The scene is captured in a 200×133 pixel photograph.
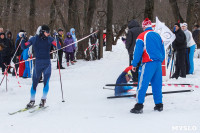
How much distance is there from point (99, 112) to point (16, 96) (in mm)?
3252

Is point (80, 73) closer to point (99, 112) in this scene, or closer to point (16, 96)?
point (16, 96)

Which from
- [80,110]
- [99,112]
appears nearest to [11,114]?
[80,110]

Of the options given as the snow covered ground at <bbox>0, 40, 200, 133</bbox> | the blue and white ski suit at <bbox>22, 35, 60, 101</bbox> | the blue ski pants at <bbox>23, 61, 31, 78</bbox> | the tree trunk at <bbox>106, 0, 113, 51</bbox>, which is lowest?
the snow covered ground at <bbox>0, 40, 200, 133</bbox>

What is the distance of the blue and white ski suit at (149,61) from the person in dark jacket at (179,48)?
388cm

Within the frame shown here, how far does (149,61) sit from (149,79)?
36cm

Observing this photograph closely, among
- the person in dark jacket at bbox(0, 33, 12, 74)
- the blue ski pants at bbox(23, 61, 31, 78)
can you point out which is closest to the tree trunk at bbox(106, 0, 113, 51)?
the person in dark jacket at bbox(0, 33, 12, 74)

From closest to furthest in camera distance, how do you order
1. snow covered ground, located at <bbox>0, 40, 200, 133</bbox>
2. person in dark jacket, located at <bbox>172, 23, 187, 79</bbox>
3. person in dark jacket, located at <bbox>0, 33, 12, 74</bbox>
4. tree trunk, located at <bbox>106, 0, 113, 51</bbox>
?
snow covered ground, located at <bbox>0, 40, 200, 133</bbox>
person in dark jacket, located at <bbox>172, 23, 187, 79</bbox>
person in dark jacket, located at <bbox>0, 33, 12, 74</bbox>
tree trunk, located at <bbox>106, 0, 113, 51</bbox>

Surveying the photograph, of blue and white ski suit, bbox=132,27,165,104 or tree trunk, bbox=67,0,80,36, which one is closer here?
blue and white ski suit, bbox=132,27,165,104

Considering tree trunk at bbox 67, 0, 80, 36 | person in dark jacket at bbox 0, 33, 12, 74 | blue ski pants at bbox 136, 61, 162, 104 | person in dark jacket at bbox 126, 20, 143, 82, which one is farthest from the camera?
tree trunk at bbox 67, 0, 80, 36

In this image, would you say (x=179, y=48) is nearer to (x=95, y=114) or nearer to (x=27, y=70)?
(x=95, y=114)

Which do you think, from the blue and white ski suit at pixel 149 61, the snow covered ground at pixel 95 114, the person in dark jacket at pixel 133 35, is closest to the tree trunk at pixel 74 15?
the snow covered ground at pixel 95 114

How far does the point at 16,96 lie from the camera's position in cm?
792

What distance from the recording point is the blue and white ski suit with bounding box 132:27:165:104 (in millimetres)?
5367

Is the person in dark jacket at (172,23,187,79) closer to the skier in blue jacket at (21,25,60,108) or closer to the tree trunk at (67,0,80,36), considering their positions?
the skier in blue jacket at (21,25,60,108)
